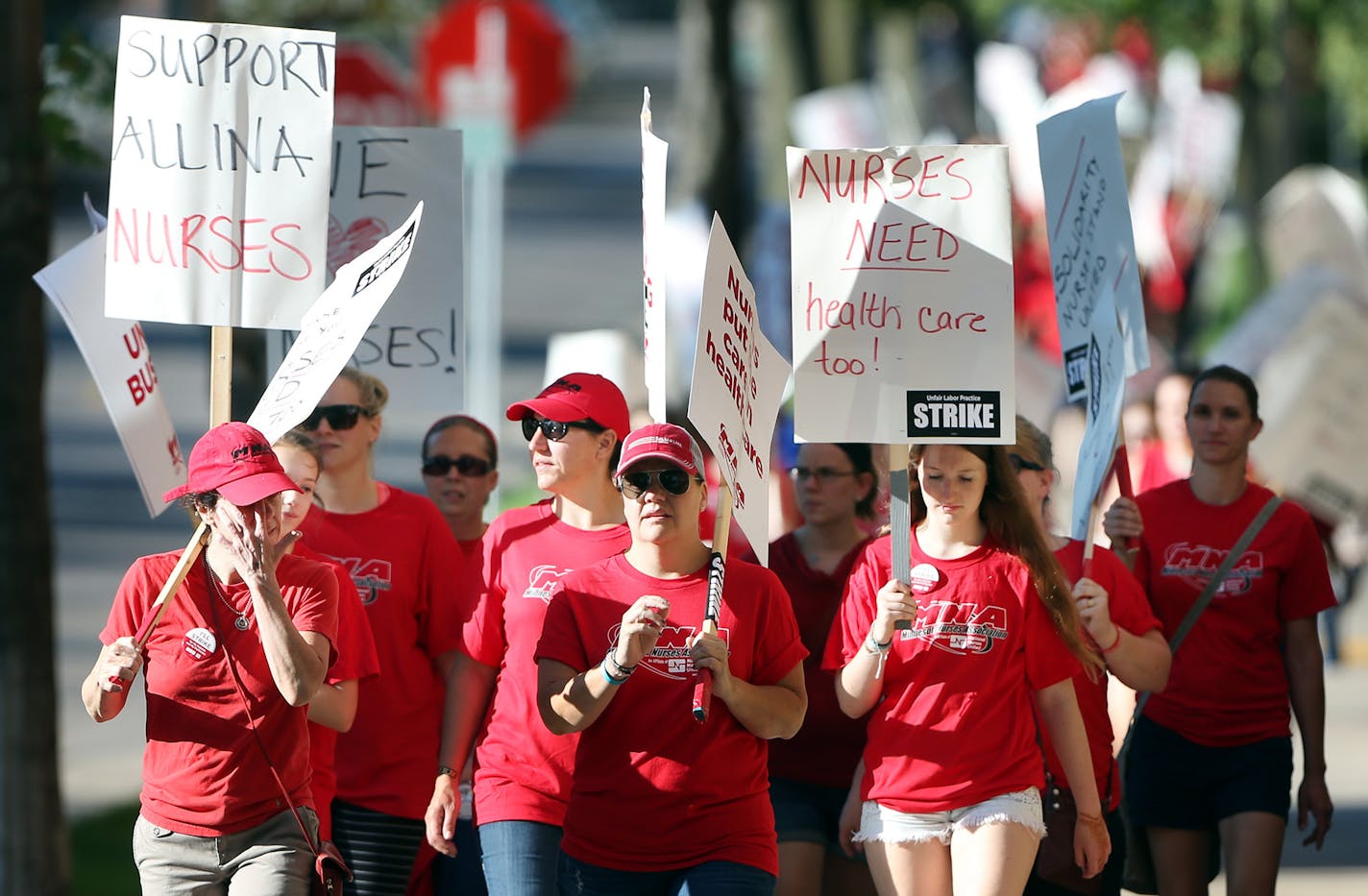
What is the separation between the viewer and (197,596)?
17.4 feet

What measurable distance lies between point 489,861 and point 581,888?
42cm

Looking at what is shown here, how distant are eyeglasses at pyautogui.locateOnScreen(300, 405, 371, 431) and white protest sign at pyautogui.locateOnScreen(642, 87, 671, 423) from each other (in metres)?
1.13

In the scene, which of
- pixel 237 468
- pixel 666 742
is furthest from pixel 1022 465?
pixel 237 468

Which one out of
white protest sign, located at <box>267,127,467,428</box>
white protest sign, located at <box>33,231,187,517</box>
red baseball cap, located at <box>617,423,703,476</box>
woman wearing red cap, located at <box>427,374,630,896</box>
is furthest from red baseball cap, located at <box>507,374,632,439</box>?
white protest sign, located at <box>267,127,467,428</box>

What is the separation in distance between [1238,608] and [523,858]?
235 centimetres

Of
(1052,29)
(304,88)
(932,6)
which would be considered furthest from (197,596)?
(1052,29)

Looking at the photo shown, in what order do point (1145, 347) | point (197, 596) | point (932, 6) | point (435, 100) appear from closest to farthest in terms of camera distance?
point (197, 596), point (1145, 347), point (435, 100), point (932, 6)

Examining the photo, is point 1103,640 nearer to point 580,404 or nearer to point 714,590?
point 714,590

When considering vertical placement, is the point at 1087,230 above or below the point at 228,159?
below

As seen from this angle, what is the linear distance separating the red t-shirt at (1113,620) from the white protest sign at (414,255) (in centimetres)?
214

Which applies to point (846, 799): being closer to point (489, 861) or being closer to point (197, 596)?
point (489, 861)

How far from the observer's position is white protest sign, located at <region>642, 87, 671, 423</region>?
5.50 meters

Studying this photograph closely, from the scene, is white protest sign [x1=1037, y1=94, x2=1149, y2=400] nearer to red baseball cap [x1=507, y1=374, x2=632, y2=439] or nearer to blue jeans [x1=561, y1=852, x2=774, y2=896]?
red baseball cap [x1=507, y1=374, x2=632, y2=439]

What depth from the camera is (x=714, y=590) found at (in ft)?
17.3
